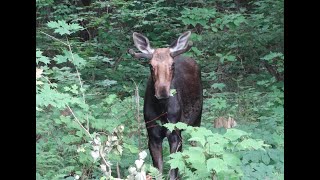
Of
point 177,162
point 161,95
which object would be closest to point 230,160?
point 177,162

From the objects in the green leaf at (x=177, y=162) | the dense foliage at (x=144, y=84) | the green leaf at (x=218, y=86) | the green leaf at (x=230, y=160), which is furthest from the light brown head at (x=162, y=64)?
the green leaf at (x=218, y=86)

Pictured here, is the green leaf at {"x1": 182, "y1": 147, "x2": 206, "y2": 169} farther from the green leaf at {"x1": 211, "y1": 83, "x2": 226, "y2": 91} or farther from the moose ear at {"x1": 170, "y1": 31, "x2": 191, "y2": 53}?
the green leaf at {"x1": 211, "y1": 83, "x2": 226, "y2": 91}

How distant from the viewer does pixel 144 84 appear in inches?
387

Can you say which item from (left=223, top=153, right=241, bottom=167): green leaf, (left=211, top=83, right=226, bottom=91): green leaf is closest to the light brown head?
(left=223, top=153, right=241, bottom=167): green leaf

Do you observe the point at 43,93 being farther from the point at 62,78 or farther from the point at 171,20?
the point at 171,20

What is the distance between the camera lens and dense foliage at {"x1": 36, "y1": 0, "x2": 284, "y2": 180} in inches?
191

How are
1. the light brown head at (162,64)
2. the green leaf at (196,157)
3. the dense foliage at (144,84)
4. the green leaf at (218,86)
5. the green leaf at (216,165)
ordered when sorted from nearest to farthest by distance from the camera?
1. the green leaf at (216,165)
2. the green leaf at (196,157)
3. the dense foliage at (144,84)
4. the light brown head at (162,64)
5. the green leaf at (218,86)

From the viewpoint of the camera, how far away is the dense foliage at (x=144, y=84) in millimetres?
4840

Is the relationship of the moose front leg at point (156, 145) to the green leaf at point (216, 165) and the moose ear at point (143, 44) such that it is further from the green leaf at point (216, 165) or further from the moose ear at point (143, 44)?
the green leaf at point (216, 165)

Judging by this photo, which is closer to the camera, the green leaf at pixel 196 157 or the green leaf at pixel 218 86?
the green leaf at pixel 196 157

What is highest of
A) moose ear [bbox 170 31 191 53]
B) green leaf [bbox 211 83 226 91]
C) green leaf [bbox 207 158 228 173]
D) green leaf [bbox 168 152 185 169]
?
moose ear [bbox 170 31 191 53]

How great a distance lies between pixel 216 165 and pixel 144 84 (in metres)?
6.10
